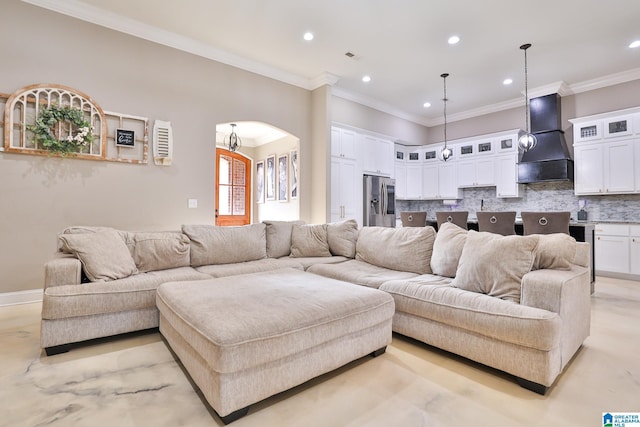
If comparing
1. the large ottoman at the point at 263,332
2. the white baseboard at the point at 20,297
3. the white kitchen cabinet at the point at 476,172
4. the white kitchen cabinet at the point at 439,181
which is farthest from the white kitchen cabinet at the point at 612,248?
the white baseboard at the point at 20,297

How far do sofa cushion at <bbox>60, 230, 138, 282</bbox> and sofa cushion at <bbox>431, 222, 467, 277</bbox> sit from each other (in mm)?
2627

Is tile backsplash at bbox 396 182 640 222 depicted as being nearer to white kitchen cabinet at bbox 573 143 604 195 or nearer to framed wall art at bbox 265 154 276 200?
white kitchen cabinet at bbox 573 143 604 195

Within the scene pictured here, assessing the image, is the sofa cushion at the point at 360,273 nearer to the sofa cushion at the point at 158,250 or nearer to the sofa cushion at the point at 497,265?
the sofa cushion at the point at 497,265

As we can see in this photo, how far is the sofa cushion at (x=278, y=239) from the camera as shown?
3.75 m

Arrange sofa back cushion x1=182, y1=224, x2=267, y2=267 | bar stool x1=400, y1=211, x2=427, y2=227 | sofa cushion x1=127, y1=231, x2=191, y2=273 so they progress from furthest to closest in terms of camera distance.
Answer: bar stool x1=400, y1=211, x2=427, y2=227 → sofa back cushion x1=182, y1=224, x2=267, y2=267 → sofa cushion x1=127, y1=231, x2=191, y2=273

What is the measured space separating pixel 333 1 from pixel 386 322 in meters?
3.38

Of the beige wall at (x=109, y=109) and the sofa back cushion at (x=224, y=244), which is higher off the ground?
the beige wall at (x=109, y=109)

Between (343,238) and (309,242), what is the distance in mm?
414

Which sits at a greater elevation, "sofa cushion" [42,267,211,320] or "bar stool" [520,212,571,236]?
"bar stool" [520,212,571,236]

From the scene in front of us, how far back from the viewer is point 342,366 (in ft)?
6.61

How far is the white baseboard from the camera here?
3.23m

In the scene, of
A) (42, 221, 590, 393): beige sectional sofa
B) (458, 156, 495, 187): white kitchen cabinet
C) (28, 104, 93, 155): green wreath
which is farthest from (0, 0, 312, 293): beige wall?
(458, 156, 495, 187): white kitchen cabinet

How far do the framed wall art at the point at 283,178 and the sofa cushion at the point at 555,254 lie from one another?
5.14 metres

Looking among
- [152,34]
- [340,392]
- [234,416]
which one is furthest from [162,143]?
[340,392]
